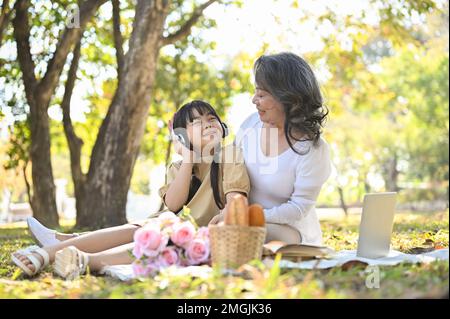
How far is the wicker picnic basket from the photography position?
3014 mm

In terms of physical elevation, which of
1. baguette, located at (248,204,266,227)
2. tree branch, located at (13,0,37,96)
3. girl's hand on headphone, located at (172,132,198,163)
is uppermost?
tree branch, located at (13,0,37,96)

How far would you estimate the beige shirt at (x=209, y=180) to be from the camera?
12.7ft

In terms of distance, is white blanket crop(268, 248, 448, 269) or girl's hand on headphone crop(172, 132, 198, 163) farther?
girl's hand on headphone crop(172, 132, 198, 163)

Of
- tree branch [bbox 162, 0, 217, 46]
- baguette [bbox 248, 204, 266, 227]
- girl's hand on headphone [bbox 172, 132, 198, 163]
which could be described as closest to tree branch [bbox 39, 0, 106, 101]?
tree branch [bbox 162, 0, 217, 46]

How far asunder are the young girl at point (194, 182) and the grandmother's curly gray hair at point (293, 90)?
363 mm

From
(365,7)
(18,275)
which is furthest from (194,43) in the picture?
(18,275)

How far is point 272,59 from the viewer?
4.07 meters

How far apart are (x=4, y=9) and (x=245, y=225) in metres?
5.16

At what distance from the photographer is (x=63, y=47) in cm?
805

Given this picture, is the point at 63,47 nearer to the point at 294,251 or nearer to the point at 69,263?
the point at 69,263

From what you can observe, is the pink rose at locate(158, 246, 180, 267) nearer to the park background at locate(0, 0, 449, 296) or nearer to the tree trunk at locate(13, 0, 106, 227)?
the park background at locate(0, 0, 449, 296)

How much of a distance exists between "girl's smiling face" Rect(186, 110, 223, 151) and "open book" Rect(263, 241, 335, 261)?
86cm
